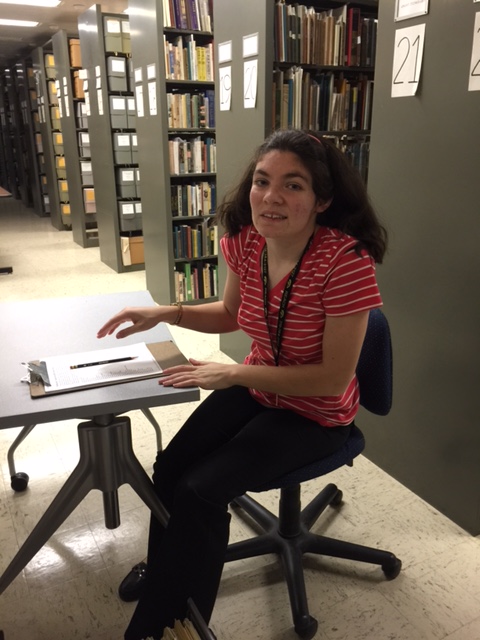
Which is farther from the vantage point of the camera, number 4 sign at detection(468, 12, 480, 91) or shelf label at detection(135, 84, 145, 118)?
shelf label at detection(135, 84, 145, 118)

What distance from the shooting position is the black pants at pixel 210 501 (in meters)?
1.17

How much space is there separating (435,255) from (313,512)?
93 centimetres

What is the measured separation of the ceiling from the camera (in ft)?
20.4

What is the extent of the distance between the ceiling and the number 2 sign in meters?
5.13

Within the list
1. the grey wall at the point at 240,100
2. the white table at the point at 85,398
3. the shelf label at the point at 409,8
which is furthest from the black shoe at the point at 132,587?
the shelf label at the point at 409,8

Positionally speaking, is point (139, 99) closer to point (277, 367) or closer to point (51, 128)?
point (277, 367)

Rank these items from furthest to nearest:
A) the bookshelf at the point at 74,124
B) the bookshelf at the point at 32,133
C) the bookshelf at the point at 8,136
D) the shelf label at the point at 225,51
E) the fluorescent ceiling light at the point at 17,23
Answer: the bookshelf at the point at 8,136 < the bookshelf at the point at 32,133 < the fluorescent ceiling light at the point at 17,23 < the bookshelf at the point at 74,124 < the shelf label at the point at 225,51

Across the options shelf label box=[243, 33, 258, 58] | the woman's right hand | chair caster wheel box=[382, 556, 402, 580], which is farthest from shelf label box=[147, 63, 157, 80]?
chair caster wheel box=[382, 556, 402, 580]

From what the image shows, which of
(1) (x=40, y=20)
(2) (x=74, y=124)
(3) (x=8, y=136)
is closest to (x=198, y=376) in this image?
(2) (x=74, y=124)

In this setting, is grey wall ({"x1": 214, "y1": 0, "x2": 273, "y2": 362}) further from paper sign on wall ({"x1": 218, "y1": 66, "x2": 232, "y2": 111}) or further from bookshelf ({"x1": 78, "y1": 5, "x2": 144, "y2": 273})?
bookshelf ({"x1": 78, "y1": 5, "x2": 144, "y2": 273})

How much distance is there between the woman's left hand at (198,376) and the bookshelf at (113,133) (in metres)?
3.20

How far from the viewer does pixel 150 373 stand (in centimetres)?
125

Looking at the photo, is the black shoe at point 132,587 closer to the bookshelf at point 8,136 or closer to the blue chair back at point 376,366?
the blue chair back at point 376,366

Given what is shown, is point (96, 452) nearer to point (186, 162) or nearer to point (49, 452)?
point (49, 452)
